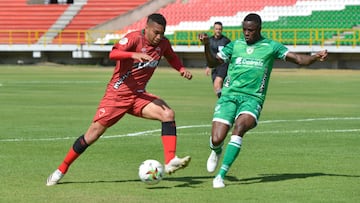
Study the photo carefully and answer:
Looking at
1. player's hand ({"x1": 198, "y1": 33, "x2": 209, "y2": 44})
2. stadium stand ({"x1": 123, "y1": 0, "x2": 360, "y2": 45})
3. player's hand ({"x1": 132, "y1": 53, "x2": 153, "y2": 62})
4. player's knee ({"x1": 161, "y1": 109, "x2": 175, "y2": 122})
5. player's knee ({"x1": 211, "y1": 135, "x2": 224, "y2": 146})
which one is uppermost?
player's hand ({"x1": 198, "y1": 33, "x2": 209, "y2": 44})

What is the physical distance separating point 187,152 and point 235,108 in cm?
333

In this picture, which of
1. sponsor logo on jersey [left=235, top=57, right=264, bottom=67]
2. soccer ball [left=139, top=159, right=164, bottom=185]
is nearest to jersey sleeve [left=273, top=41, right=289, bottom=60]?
sponsor logo on jersey [left=235, top=57, right=264, bottom=67]

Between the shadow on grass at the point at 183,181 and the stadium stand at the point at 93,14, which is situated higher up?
the shadow on grass at the point at 183,181

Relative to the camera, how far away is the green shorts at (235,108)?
1069cm

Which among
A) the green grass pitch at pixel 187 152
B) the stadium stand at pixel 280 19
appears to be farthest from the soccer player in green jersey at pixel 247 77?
the stadium stand at pixel 280 19

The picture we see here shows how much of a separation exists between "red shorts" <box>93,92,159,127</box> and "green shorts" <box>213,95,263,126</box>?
87 cm

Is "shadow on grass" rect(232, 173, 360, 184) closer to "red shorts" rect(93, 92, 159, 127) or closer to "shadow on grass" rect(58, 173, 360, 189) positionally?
"shadow on grass" rect(58, 173, 360, 189)

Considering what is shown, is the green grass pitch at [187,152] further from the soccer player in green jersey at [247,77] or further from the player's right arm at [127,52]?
the player's right arm at [127,52]

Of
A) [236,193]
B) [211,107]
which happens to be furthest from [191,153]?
[211,107]

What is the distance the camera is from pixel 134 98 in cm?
1096

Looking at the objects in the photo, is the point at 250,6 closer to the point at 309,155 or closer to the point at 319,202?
the point at 309,155

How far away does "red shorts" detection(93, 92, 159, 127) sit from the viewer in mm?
10844

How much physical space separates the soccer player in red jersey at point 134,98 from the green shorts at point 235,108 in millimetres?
564

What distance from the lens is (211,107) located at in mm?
23594
